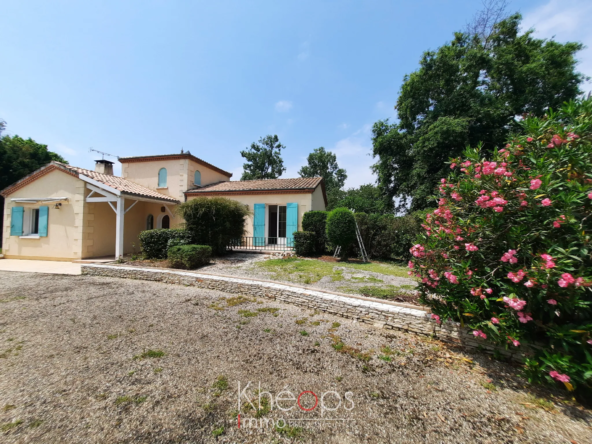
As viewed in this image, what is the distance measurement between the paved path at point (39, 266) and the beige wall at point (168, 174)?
5.90 m

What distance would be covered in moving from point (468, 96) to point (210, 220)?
1831 centimetres

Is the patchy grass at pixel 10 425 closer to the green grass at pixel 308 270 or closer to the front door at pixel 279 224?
the green grass at pixel 308 270

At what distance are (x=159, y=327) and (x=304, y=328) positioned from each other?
2.44 metres

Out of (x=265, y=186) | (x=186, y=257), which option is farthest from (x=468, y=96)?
(x=186, y=257)

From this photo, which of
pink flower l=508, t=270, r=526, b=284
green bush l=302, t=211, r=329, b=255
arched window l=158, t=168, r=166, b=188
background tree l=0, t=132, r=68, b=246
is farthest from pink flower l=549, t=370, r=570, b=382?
background tree l=0, t=132, r=68, b=246

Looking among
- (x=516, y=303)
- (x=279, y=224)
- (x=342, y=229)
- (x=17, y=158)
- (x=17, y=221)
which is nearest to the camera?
(x=516, y=303)

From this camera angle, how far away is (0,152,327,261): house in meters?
9.97

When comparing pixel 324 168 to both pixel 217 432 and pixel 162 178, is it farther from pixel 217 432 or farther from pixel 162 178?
pixel 217 432

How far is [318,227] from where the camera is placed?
428 inches

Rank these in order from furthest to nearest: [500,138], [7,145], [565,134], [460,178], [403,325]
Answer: [7,145]
[500,138]
[403,325]
[460,178]
[565,134]

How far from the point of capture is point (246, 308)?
4.78 m

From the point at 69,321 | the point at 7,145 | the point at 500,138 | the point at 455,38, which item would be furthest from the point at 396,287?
the point at 7,145

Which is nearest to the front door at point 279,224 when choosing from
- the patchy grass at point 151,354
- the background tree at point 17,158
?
the patchy grass at point 151,354

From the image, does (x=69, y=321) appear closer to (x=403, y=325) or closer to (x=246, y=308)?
(x=246, y=308)
